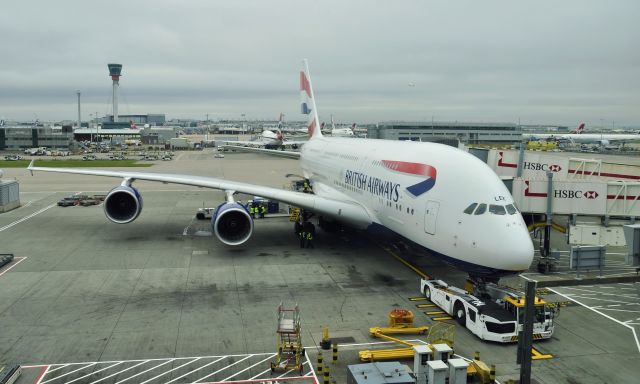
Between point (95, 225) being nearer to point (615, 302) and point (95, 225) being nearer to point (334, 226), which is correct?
point (334, 226)

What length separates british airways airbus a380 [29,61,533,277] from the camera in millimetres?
15195

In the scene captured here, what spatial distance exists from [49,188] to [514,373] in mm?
49491

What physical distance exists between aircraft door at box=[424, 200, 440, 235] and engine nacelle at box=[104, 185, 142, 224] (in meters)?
15.9

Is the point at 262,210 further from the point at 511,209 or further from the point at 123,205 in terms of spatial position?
the point at 511,209

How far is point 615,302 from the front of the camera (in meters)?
18.3

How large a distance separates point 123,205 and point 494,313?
777 inches

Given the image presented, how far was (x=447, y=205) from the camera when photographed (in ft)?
54.3

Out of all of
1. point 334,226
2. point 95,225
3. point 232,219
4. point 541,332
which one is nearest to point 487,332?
point 541,332

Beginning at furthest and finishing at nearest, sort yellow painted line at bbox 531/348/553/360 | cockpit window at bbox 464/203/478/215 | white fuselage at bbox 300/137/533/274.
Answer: cockpit window at bbox 464/203/478/215 < white fuselage at bbox 300/137/533/274 < yellow painted line at bbox 531/348/553/360

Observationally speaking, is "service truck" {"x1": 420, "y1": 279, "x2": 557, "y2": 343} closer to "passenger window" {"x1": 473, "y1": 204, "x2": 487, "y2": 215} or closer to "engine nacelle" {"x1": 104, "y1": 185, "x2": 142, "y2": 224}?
"passenger window" {"x1": 473, "y1": 204, "x2": 487, "y2": 215}

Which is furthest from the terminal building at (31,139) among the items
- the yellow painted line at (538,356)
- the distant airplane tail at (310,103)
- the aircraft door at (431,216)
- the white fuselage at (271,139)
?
the yellow painted line at (538,356)

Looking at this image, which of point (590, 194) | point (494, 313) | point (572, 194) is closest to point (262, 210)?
point (572, 194)

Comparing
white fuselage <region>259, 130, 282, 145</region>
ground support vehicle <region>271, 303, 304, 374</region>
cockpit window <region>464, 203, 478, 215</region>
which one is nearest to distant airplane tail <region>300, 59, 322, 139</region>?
cockpit window <region>464, 203, 478, 215</region>

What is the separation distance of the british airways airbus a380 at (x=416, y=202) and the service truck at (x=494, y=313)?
3.23 feet
